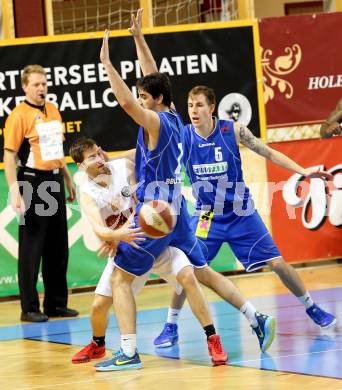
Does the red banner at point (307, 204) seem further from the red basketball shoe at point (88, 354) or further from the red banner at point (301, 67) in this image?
the red basketball shoe at point (88, 354)

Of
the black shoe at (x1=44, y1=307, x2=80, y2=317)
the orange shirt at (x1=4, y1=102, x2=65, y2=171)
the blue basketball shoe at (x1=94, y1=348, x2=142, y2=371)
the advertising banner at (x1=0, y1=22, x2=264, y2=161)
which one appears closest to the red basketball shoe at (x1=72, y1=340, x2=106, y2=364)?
the blue basketball shoe at (x1=94, y1=348, x2=142, y2=371)

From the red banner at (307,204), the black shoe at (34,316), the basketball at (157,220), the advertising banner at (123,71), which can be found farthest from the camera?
the red banner at (307,204)

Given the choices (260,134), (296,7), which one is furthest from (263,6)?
(260,134)

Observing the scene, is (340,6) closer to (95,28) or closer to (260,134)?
(260,134)

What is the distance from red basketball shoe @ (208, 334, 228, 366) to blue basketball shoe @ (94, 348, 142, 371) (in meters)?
0.49

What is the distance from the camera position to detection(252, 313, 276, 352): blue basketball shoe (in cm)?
690

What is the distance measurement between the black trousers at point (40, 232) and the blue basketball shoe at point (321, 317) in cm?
295

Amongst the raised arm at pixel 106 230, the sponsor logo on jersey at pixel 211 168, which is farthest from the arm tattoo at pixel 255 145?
the raised arm at pixel 106 230

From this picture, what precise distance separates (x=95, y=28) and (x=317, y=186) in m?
5.04

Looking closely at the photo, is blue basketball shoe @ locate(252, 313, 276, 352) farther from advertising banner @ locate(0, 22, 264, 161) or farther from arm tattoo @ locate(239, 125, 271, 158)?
advertising banner @ locate(0, 22, 264, 161)

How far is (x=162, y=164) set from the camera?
662 centimetres

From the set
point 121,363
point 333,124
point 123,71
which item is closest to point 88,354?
point 121,363

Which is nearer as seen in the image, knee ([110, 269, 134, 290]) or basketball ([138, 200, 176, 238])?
basketball ([138, 200, 176, 238])

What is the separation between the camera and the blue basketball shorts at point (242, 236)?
304 inches
